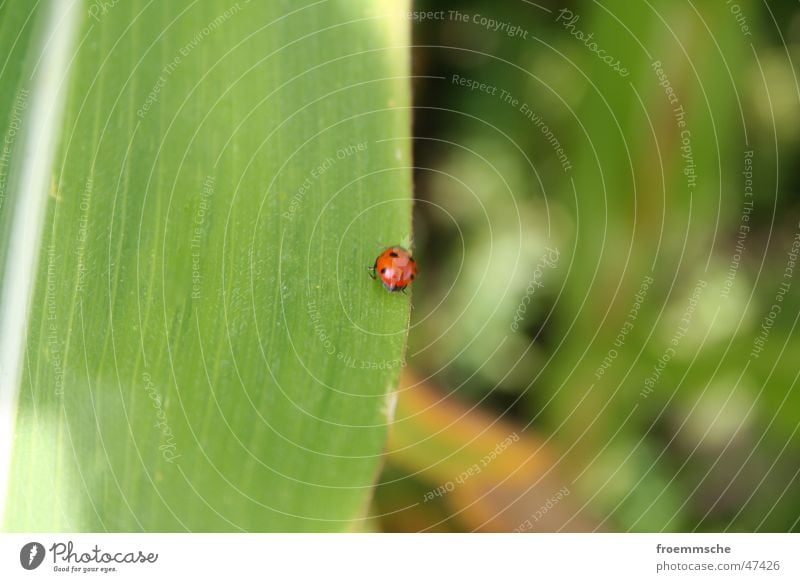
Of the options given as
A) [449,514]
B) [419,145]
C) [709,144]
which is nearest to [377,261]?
[419,145]

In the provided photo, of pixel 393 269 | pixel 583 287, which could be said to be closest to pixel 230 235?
pixel 393 269

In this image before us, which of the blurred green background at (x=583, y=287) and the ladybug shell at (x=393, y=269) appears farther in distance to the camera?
the blurred green background at (x=583, y=287)
